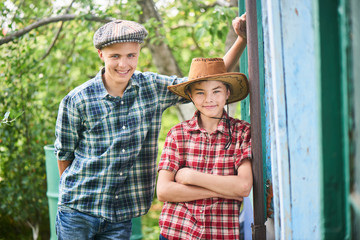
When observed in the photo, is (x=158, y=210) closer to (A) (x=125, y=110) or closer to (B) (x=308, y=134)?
(A) (x=125, y=110)

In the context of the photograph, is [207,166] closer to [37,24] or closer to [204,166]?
[204,166]

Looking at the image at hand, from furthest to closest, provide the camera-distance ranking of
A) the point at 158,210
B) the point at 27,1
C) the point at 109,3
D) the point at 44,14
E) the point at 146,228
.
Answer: the point at 158,210 → the point at 146,228 → the point at 27,1 → the point at 44,14 → the point at 109,3

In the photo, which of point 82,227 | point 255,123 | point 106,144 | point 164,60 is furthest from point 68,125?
point 164,60

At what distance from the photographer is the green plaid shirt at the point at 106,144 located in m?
2.42

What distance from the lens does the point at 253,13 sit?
1927 mm

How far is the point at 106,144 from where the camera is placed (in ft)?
8.00

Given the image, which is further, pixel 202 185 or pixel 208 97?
pixel 208 97

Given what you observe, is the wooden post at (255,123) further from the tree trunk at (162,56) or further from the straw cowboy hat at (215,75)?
the tree trunk at (162,56)

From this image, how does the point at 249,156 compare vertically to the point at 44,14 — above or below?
below

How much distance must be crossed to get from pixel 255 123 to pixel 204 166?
0.39 m

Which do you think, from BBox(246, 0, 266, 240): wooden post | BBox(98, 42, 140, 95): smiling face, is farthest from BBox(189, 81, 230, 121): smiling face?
BBox(98, 42, 140, 95): smiling face

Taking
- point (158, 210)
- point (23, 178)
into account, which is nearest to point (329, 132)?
→ point (23, 178)

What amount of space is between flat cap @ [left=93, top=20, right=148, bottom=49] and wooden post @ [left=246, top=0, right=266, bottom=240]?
73cm

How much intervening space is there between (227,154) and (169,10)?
3.62 m
